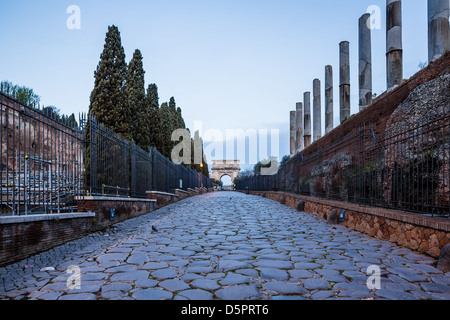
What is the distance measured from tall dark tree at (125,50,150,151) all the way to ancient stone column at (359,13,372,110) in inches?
460

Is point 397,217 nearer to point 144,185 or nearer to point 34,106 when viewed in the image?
point 34,106

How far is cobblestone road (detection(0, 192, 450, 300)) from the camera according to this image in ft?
9.78

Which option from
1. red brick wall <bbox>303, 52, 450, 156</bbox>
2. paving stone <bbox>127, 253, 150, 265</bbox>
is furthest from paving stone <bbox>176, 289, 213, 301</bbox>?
red brick wall <bbox>303, 52, 450, 156</bbox>

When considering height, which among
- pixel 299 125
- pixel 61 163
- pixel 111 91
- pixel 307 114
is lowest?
pixel 61 163

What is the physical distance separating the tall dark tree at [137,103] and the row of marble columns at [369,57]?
34.7 ft

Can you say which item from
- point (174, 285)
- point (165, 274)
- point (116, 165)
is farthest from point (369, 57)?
point (174, 285)

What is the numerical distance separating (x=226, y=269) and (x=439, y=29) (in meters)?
8.94

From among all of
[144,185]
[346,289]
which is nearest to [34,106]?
[346,289]

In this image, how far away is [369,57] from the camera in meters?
14.4

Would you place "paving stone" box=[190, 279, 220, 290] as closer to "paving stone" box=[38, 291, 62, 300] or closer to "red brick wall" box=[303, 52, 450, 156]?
"paving stone" box=[38, 291, 62, 300]

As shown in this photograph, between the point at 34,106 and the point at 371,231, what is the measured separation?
6403 millimetres

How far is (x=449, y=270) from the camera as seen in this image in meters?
3.70

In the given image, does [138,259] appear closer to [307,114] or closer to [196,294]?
[196,294]

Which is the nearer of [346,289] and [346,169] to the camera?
[346,289]
